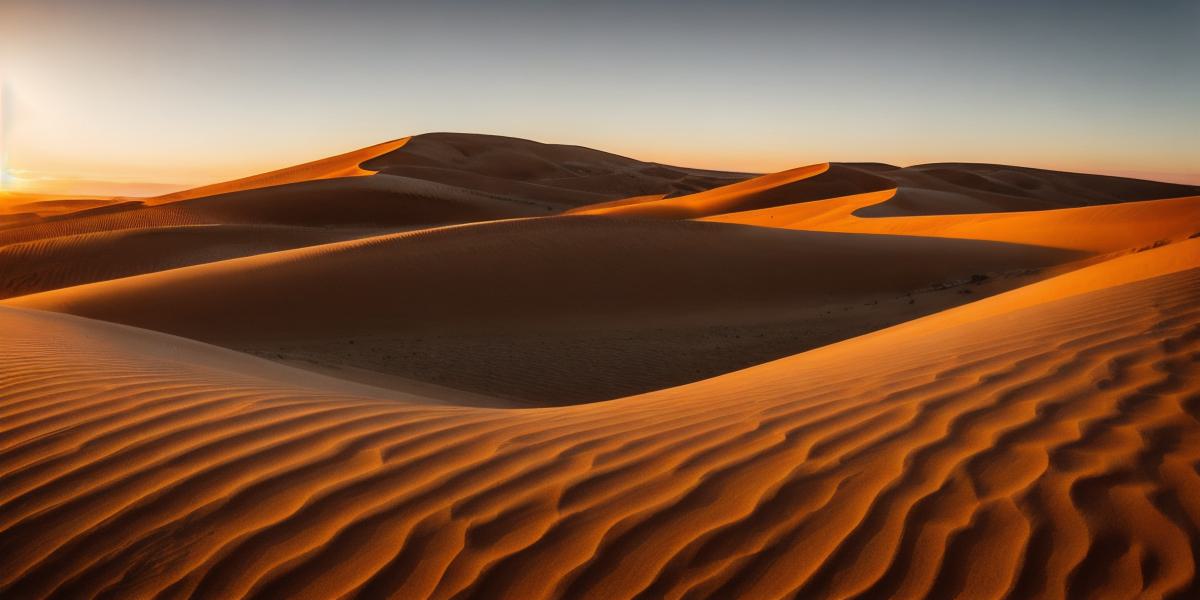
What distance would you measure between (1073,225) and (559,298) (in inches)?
564

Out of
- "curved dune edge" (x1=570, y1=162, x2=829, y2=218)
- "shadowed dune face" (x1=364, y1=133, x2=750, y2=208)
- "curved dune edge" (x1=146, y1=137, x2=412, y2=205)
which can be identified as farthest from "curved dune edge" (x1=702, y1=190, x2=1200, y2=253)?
"curved dune edge" (x1=146, y1=137, x2=412, y2=205)

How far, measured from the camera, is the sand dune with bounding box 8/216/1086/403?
34.7 feet

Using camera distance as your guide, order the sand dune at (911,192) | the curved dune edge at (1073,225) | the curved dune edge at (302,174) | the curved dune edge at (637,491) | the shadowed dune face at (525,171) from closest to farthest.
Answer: the curved dune edge at (637,491) < the curved dune edge at (1073,225) < the sand dune at (911,192) < the curved dune edge at (302,174) < the shadowed dune face at (525,171)

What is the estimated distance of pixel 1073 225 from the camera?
65.2 feet

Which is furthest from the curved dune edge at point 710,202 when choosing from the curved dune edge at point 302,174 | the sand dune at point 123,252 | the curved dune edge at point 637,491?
the curved dune edge at point 637,491

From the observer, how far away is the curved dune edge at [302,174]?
188ft

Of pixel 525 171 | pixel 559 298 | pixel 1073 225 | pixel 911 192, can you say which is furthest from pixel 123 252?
pixel 525 171

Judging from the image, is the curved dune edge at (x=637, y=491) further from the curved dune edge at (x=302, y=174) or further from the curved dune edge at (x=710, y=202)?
the curved dune edge at (x=302, y=174)

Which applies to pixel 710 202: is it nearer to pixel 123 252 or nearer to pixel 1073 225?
pixel 1073 225

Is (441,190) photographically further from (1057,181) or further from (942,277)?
(1057,181)

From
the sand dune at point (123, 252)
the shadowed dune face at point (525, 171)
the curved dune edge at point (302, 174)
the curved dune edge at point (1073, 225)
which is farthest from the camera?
the shadowed dune face at point (525, 171)

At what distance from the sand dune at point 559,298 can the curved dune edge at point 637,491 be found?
5511 millimetres

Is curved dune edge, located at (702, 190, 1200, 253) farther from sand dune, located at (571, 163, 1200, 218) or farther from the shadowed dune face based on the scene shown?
the shadowed dune face

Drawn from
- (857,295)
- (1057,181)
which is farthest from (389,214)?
(1057,181)
